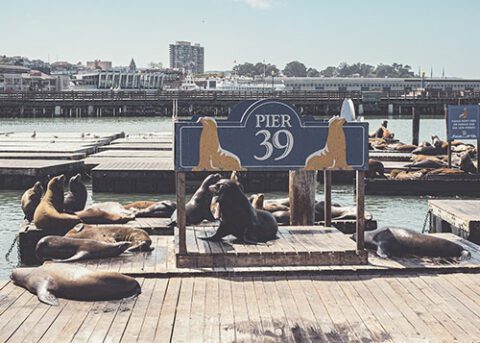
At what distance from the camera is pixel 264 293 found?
5.88m

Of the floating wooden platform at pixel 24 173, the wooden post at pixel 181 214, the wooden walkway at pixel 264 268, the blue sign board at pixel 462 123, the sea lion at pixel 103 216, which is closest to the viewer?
the wooden walkway at pixel 264 268

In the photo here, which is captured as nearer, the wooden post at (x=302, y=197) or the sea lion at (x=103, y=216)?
the wooden post at (x=302, y=197)

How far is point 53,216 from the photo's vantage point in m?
8.68

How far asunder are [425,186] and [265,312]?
11203mm

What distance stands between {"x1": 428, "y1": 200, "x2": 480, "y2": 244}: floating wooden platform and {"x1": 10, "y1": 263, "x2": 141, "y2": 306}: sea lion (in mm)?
4777

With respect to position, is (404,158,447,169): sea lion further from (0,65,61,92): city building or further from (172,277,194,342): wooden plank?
(0,65,61,92): city building

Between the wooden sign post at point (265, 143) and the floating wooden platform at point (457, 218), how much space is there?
9.06 ft

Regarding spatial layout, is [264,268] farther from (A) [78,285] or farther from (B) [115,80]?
(B) [115,80]

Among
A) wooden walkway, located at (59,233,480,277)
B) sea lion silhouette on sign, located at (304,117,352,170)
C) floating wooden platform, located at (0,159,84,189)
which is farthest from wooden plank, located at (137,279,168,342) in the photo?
floating wooden platform, located at (0,159,84,189)

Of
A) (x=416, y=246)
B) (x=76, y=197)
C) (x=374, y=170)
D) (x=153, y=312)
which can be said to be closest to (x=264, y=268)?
(x=153, y=312)

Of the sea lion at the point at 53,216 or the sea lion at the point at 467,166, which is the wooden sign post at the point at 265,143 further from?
the sea lion at the point at 467,166

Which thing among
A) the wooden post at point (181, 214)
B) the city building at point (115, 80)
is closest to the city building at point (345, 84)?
the city building at point (115, 80)

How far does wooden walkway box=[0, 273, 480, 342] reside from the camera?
4.91m

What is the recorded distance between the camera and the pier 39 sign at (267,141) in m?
6.73
